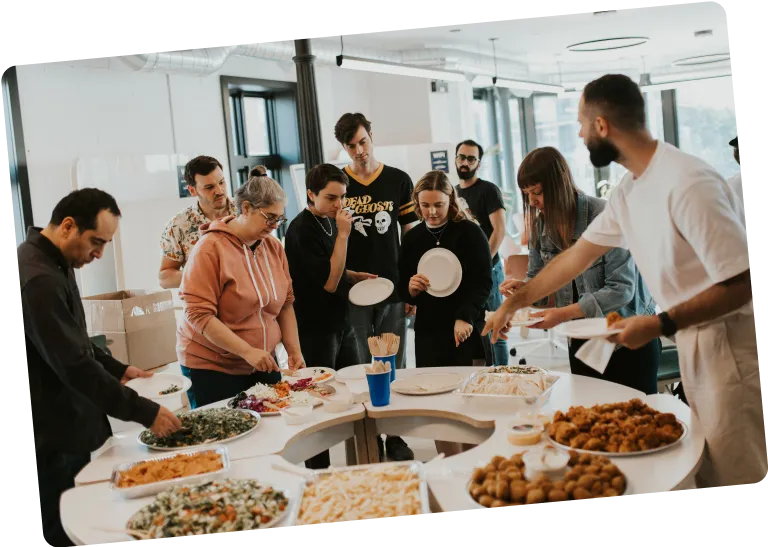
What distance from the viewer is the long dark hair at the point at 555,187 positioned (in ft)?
9.04

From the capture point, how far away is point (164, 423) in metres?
2.15

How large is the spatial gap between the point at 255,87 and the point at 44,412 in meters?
5.00

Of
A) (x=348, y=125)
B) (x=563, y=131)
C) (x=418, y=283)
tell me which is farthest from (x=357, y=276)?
(x=563, y=131)

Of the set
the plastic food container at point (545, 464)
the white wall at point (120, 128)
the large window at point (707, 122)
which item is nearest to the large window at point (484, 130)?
the large window at point (707, 122)

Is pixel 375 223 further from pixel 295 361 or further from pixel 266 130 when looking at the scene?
pixel 266 130

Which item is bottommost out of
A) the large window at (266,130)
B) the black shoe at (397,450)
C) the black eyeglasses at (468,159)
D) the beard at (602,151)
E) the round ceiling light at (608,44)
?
the black shoe at (397,450)

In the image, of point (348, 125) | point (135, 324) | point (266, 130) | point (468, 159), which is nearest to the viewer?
point (348, 125)

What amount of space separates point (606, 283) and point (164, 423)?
5.07 feet

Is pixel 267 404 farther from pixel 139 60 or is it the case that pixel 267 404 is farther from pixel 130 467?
pixel 139 60

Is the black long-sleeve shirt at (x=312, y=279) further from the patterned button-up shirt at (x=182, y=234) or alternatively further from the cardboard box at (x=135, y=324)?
the cardboard box at (x=135, y=324)

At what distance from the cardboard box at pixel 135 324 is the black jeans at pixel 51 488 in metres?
2.13

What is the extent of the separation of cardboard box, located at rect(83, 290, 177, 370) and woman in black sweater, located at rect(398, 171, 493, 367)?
1664 millimetres

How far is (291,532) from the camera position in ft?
4.92

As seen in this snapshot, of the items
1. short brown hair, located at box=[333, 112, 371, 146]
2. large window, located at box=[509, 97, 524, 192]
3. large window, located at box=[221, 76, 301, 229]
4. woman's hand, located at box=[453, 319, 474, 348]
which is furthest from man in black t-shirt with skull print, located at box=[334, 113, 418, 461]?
large window, located at box=[509, 97, 524, 192]
